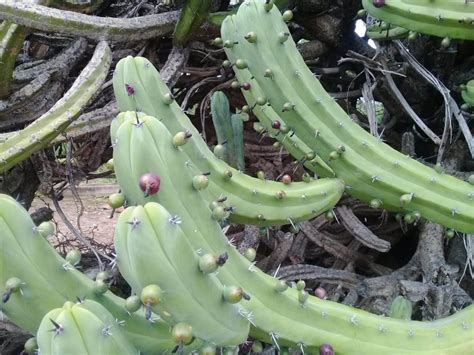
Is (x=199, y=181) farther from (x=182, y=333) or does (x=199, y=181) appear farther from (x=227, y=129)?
(x=227, y=129)

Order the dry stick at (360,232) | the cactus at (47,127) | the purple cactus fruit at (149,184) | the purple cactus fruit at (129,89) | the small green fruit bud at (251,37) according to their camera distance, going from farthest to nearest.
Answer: the dry stick at (360,232) < the cactus at (47,127) < the small green fruit bud at (251,37) < the purple cactus fruit at (129,89) < the purple cactus fruit at (149,184)

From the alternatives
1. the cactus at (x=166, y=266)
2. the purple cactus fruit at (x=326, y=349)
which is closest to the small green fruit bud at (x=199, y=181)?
the cactus at (x=166, y=266)

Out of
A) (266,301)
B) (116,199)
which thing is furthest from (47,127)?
(266,301)

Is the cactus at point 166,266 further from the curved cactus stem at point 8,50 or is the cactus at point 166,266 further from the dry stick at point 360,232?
the curved cactus stem at point 8,50

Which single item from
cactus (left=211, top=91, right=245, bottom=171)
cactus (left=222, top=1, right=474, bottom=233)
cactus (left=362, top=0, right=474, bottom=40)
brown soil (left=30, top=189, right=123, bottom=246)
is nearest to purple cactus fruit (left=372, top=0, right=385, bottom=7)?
cactus (left=362, top=0, right=474, bottom=40)

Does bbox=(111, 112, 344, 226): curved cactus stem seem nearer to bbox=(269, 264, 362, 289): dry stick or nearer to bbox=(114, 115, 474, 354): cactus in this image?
bbox=(114, 115, 474, 354): cactus

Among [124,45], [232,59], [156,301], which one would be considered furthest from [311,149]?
[124,45]
